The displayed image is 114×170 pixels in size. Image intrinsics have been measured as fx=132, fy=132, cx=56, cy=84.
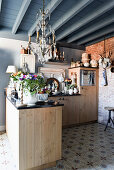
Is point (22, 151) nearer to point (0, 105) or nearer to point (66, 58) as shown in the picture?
point (0, 105)

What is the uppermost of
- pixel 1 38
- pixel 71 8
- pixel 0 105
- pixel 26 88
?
pixel 71 8

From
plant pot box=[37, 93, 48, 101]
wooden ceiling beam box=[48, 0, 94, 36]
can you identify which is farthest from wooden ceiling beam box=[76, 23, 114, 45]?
plant pot box=[37, 93, 48, 101]

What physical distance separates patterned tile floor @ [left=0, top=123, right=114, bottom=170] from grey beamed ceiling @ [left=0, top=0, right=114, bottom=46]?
8.10ft

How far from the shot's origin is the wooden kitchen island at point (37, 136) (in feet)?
6.72

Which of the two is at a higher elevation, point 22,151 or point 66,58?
point 66,58

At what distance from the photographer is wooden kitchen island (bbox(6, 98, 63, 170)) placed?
205 cm

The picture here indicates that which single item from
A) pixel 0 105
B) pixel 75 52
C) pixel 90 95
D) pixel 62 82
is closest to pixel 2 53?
pixel 0 105

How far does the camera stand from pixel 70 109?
171 inches

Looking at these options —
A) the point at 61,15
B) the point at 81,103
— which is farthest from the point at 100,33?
the point at 81,103

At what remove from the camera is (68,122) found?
4.30 metres

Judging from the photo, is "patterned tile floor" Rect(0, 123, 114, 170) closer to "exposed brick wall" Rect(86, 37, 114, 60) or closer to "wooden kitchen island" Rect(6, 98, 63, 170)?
"wooden kitchen island" Rect(6, 98, 63, 170)

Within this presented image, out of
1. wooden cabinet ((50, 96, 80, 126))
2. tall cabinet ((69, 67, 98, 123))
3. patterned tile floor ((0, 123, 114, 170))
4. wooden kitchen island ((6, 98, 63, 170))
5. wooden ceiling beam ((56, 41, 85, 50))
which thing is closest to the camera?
wooden kitchen island ((6, 98, 63, 170))

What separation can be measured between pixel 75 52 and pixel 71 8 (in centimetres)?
245

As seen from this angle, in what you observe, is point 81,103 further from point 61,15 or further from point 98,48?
point 61,15
